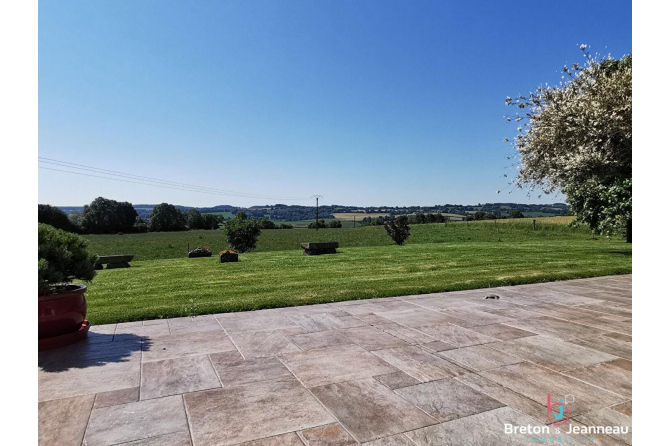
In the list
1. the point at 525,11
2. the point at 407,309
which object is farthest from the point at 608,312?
the point at 525,11

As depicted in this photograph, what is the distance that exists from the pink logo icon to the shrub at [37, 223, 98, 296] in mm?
4983

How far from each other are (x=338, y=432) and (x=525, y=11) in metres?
11.2

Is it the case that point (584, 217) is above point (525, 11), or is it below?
below

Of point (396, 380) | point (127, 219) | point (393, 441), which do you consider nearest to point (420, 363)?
point (396, 380)

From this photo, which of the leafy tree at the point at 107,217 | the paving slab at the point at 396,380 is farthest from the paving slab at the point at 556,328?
the leafy tree at the point at 107,217

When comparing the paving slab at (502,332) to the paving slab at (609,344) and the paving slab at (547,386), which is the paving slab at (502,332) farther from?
the paving slab at (547,386)

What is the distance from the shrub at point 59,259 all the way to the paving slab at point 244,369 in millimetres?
2043

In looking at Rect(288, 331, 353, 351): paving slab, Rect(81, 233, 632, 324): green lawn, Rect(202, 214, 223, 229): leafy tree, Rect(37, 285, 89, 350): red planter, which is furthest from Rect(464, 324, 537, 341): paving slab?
Rect(202, 214, 223, 229): leafy tree

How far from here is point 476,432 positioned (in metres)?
2.65

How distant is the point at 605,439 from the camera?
2568 millimetres

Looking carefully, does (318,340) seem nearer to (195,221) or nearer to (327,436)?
(327,436)

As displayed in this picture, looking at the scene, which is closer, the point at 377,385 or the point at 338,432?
the point at 338,432
